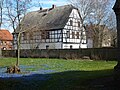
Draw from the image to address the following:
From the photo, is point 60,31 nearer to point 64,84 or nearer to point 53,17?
point 53,17

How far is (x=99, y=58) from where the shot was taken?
45531 millimetres

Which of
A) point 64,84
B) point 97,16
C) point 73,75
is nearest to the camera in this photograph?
point 64,84

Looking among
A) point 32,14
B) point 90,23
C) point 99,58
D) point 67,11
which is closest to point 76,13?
point 67,11

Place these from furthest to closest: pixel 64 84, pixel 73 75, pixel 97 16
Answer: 1. pixel 97 16
2. pixel 73 75
3. pixel 64 84

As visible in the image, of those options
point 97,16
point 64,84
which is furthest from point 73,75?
point 97,16

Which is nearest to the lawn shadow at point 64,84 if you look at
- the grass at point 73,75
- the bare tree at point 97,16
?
the grass at point 73,75

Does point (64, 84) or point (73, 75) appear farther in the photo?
point (73, 75)

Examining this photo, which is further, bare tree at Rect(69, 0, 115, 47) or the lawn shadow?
bare tree at Rect(69, 0, 115, 47)

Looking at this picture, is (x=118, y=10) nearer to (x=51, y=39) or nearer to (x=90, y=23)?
(x=90, y=23)

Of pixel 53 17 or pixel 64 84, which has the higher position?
pixel 53 17

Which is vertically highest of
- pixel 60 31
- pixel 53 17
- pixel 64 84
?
pixel 53 17

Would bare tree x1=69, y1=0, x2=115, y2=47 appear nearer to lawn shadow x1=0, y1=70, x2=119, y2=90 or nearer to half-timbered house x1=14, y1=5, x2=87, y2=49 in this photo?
half-timbered house x1=14, y1=5, x2=87, y2=49

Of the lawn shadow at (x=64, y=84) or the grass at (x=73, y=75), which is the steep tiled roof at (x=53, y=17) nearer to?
the grass at (x=73, y=75)

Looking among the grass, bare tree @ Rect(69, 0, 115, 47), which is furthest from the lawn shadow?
bare tree @ Rect(69, 0, 115, 47)
